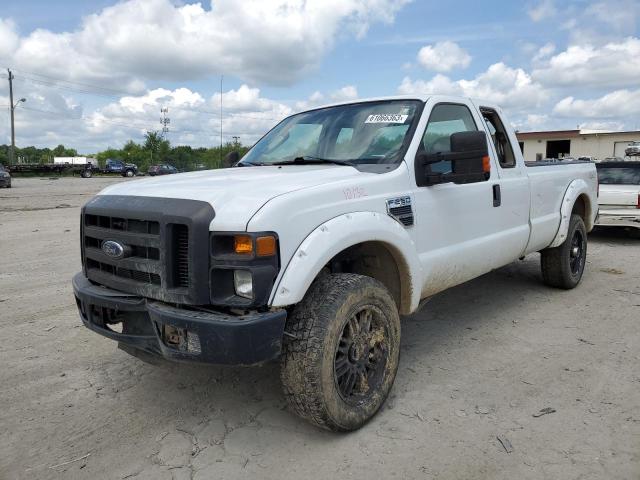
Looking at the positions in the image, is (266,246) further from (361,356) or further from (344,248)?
(361,356)

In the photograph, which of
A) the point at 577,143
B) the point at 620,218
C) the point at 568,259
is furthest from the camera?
the point at 577,143

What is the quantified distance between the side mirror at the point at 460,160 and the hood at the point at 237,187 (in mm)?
517

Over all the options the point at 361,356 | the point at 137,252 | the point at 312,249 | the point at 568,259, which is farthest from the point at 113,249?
the point at 568,259

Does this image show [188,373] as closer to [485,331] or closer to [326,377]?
[326,377]

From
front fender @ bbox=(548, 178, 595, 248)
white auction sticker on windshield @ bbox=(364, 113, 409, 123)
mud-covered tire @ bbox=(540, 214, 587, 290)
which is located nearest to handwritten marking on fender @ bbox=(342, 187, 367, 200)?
white auction sticker on windshield @ bbox=(364, 113, 409, 123)

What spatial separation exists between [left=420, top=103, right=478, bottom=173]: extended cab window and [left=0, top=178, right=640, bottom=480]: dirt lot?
1.54 meters

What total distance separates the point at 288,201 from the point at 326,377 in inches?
36.2

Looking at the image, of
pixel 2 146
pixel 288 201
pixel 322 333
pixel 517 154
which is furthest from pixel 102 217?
pixel 2 146

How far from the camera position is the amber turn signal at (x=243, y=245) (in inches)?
100

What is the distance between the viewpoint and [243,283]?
2.61m

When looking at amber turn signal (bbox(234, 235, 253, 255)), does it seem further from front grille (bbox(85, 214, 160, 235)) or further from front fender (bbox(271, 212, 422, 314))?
front grille (bbox(85, 214, 160, 235))

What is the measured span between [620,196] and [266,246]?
29.1ft

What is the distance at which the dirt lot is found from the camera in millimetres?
2721

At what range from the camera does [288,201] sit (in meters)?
2.68
